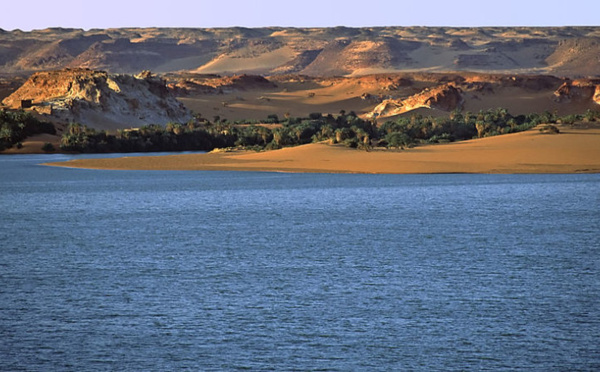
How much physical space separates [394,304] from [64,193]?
2810 cm

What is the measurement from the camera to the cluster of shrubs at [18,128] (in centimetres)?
8156

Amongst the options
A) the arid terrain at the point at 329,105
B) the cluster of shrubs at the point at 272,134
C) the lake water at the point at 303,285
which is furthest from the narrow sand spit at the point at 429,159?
the lake water at the point at 303,285

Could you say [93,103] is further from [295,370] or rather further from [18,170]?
[295,370]

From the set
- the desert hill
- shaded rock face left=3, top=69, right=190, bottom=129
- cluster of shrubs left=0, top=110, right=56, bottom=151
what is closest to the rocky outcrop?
the desert hill

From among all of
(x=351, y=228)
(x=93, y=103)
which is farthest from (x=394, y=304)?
(x=93, y=103)

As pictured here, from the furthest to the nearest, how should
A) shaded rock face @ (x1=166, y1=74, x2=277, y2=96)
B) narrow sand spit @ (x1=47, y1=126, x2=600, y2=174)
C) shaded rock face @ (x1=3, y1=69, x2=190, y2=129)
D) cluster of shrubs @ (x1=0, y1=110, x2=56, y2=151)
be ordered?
1. shaded rock face @ (x1=166, y1=74, x2=277, y2=96)
2. shaded rock face @ (x1=3, y1=69, x2=190, y2=129)
3. cluster of shrubs @ (x1=0, y1=110, x2=56, y2=151)
4. narrow sand spit @ (x1=47, y1=126, x2=600, y2=174)

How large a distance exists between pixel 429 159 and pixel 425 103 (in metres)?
64.5

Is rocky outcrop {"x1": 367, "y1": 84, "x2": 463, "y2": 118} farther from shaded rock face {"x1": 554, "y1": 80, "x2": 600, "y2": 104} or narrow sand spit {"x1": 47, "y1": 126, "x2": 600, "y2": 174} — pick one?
narrow sand spit {"x1": 47, "y1": 126, "x2": 600, "y2": 174}

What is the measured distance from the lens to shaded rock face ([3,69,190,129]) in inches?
4035

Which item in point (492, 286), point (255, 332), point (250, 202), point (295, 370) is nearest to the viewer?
point (295, 370)

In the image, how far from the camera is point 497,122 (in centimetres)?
8312

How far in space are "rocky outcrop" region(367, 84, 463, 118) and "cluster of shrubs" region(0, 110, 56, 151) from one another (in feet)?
143

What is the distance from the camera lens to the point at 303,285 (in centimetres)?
1966

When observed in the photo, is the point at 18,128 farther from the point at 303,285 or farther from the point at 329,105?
the point at 303,285
